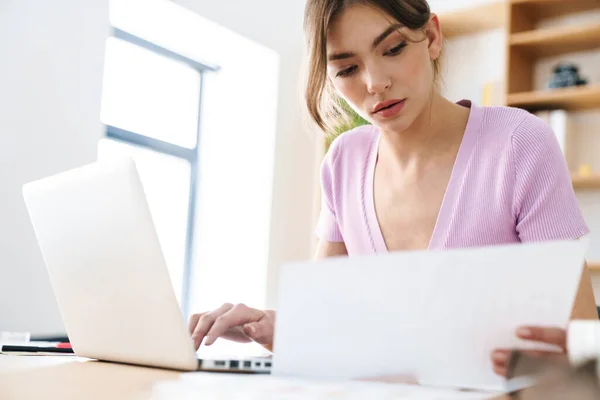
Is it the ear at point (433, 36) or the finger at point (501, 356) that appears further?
the ear at point (433, 36)

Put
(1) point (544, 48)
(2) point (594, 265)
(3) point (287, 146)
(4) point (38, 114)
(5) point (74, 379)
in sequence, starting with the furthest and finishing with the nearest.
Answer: (3) point (287, 146) < (1) point (544, 48) < (2) point (594, 265) < (4) point (38, 114) < (5) point (74, 379)

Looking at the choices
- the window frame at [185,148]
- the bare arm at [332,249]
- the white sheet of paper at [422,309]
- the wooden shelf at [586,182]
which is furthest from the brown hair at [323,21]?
the window frame at [185,148]

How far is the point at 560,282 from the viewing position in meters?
0.56

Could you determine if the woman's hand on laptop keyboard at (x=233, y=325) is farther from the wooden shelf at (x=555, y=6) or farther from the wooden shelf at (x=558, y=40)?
the wooden shelf at (x=555, y=6)

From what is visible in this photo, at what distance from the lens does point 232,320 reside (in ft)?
3.27

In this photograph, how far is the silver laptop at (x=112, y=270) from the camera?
2.67 feet

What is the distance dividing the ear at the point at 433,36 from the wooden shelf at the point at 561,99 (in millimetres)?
1904

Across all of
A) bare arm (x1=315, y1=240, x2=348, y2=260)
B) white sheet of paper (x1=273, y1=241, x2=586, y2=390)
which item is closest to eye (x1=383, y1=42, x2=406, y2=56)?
bare arm (x1=315, y1=240, x2=348, y2=260)

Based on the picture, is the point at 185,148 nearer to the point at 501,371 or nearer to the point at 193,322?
the point at 193,322

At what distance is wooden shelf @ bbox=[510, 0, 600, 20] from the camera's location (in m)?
3.19

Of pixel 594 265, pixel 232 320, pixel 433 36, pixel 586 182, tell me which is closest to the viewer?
pixel 232 320

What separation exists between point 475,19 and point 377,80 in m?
2.50

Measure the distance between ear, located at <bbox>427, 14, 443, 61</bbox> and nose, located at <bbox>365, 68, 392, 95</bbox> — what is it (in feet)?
0.51

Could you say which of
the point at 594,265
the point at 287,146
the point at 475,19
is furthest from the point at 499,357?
the point at 287,146
